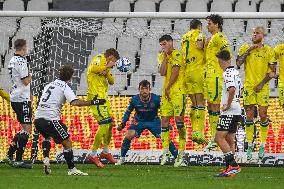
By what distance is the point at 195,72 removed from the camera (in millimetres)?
16547

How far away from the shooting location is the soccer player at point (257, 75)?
16.6 meters

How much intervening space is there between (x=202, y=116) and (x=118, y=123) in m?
2.19

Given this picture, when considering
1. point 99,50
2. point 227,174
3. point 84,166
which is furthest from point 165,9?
point 227,174

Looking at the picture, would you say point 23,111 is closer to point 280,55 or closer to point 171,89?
point 171,89

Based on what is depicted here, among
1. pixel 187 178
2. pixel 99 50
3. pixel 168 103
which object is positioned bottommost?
pixel 187 178

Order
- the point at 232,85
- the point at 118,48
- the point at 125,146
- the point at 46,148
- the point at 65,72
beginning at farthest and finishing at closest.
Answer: the point at 118,48 → the point at 125,146 → the point at 46,148 → the point at 65,72 → the point at 232,85

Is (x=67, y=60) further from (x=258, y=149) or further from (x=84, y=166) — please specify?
(x=258, y=149)

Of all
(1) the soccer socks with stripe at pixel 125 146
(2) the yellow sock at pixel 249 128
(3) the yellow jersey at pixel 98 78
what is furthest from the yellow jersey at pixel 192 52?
(1) the soccer socks with stripe at pixel 125 146

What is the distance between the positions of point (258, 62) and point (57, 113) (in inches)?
162

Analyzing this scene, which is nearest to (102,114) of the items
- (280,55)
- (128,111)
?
(128,111)

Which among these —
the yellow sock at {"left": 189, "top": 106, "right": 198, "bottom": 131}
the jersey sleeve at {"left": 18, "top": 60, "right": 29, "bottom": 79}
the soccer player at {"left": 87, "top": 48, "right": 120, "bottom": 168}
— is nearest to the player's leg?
the soccer player at {"left": 87, "top": 48, "right": 120, "bottom": 168}

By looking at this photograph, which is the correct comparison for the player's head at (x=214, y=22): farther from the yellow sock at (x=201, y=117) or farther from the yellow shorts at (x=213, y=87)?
the yellow sock at (x=201, y=117)

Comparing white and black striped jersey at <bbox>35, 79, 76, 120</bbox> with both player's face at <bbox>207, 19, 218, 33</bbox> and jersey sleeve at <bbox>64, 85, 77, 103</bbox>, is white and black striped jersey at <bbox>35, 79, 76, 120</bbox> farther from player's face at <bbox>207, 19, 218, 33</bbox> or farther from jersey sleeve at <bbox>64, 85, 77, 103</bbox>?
player's face at <bbox>207, 19, 218, 33</bbox>

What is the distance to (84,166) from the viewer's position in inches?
668
